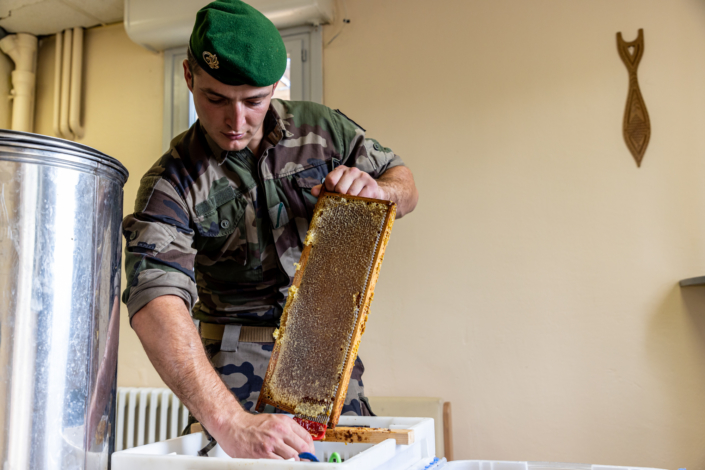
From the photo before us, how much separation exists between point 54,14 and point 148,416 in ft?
7.60

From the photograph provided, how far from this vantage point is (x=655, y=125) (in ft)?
7.47

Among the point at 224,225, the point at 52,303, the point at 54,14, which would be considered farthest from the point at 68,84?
the point at 52,303

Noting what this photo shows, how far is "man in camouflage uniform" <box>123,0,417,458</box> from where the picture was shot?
1.16 meters

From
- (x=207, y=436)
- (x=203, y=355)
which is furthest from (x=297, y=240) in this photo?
(x=207, y=436)

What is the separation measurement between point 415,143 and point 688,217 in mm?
1182

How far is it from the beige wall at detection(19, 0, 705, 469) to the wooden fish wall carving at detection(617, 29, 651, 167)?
0.12ft

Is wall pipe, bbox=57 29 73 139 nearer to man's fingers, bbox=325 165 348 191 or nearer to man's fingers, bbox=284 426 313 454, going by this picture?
man's fingers, bbox=325 165 348 191

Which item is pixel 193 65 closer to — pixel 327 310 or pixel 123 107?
pixel 327 310

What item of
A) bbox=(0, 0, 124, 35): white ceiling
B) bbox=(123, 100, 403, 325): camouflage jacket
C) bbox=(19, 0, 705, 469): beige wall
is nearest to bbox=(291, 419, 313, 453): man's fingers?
bbox=(123, 100, 403, 325): camouflage jacket

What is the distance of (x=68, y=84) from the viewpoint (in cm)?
332

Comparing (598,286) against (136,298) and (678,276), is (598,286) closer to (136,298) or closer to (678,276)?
(678,276)

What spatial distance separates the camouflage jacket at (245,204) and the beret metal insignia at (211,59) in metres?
0.23

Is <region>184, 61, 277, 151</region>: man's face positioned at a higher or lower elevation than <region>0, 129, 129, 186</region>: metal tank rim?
higher

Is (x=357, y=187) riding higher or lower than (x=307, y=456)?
higher
